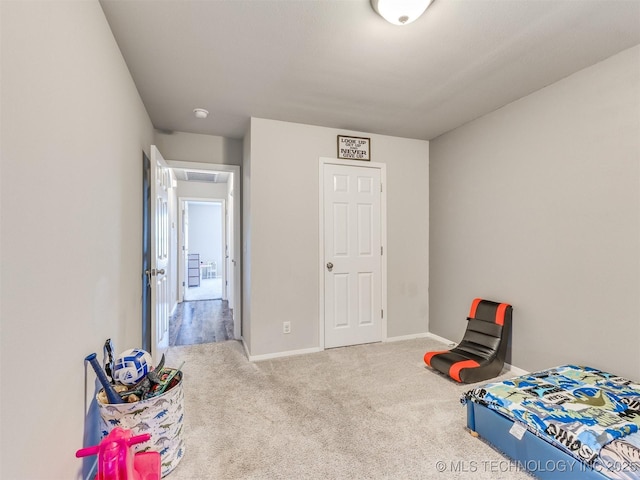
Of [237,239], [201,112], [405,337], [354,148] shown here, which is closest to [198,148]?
[201,112]

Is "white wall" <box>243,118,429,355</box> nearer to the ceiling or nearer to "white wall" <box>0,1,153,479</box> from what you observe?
the ceiling

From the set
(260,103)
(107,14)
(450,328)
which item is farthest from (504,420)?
(107,14)

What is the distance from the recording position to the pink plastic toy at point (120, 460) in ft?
4.01

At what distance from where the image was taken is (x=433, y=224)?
13.0ft

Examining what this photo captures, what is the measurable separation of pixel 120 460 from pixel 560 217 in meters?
3.19

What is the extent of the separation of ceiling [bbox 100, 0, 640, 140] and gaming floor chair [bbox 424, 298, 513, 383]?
6.49 feet

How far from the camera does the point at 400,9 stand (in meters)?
1.64

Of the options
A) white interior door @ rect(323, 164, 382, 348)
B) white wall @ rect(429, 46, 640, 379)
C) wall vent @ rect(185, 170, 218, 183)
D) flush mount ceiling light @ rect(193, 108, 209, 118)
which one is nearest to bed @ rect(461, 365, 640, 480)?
white wall @ rect(429, 46, 640, 379)

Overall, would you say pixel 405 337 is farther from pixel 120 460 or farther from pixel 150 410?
pixel 120 460

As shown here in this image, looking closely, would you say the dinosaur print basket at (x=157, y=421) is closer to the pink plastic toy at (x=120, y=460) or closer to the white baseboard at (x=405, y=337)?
the pink plastic toy at (x=120, y=460)

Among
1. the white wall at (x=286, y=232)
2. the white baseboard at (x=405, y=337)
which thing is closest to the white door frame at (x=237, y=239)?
the white wall at (x=286, y=232)

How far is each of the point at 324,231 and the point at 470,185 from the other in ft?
5.48

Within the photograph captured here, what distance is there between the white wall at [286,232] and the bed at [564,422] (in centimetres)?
183

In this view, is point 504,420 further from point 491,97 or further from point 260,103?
point 260,103
